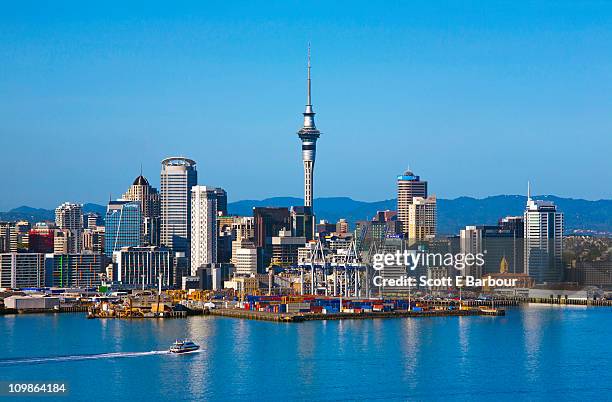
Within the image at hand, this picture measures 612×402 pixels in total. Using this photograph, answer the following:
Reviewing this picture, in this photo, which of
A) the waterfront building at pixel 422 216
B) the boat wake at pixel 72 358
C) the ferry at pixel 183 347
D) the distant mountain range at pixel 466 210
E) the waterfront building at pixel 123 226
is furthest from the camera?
the distant mountain range at pixel 466 210

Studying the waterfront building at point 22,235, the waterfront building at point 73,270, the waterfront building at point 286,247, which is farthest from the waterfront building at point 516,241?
the waterfront building at point 22,235

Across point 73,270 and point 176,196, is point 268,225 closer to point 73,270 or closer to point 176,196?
point 176,196

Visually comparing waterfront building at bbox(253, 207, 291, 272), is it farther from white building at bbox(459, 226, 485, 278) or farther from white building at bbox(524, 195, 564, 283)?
white building at bbox(524, 195, 564, 283)

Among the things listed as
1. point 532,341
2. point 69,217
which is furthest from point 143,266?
point 532,341

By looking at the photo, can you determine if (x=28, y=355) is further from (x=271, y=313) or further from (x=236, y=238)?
(x=236, y=238)

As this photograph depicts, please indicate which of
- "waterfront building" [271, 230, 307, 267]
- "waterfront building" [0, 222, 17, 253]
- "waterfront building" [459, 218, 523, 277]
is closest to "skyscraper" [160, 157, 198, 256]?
"waterfront building" [271, 230, 307, 267]

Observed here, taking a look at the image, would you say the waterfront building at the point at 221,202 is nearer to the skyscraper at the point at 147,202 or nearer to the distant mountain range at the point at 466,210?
the skyscraper at the point at 147,202

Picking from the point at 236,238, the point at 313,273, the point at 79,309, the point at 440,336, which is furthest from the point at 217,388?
the point at 236,238
